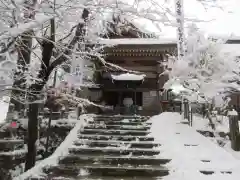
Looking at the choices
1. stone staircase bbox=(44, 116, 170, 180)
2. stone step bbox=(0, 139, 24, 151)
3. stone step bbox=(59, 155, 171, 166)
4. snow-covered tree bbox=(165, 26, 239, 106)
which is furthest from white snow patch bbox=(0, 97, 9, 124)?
snow-covered tree bbox=(165, 26, 239, 106)

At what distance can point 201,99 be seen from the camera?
13461 millimetres

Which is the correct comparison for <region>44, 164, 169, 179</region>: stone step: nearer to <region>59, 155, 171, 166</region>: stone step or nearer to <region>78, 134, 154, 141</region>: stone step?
<region>59, 155, 171, 166</region>: stone step

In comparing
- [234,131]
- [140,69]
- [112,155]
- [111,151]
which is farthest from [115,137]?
[140,69]

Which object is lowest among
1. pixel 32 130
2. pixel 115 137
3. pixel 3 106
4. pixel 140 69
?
pixel 115 137

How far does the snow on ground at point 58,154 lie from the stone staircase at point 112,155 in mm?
178

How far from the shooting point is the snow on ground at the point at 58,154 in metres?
6.25

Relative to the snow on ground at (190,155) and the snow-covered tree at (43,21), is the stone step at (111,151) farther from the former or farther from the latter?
the snow-covered tree at (43,21)

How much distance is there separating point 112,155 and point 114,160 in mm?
525

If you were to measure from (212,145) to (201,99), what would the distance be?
5.47 metres

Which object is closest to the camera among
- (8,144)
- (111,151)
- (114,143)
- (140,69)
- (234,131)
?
(111,151)

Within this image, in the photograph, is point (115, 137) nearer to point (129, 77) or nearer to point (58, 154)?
point (58, 154)

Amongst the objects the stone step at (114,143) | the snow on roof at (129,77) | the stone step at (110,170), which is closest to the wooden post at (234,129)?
the stone step at (114,143)

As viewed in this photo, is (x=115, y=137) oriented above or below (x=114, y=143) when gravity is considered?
above

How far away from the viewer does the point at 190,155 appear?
7.33 m
